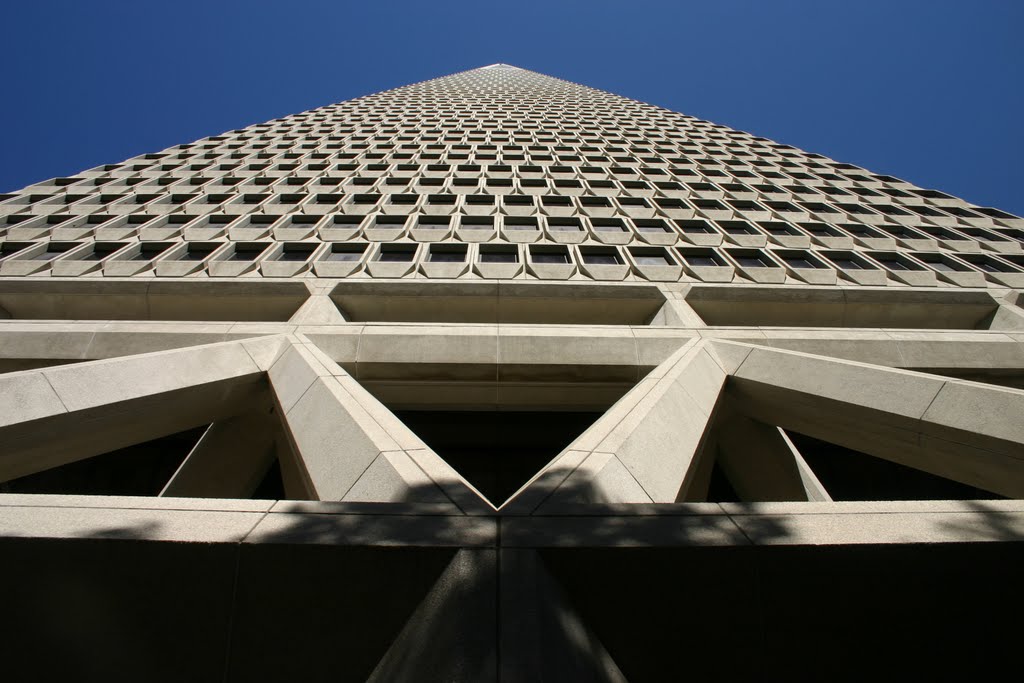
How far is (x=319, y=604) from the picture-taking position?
3.03 metres

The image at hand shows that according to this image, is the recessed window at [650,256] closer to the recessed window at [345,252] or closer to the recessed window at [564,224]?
the recessed window at [564,224]

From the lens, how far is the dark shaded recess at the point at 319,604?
3.00 m

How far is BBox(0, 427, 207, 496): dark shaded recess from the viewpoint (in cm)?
934

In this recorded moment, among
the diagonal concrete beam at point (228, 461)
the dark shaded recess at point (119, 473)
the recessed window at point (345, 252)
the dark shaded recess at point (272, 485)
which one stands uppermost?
the recessed window at point (345, 252)

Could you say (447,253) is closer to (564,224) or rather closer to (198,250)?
(564,224)

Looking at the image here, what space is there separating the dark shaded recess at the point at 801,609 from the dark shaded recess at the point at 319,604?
3.01ft

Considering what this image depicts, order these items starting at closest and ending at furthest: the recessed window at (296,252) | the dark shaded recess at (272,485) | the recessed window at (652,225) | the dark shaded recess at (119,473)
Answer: the dark shaded recess at (272,485)
the dark shaded recess at (119,473)
the recessed window at (296,252)
the recessed window at (652,225)

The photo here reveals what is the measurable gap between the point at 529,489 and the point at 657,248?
34.4 ft

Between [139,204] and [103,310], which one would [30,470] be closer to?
[103,310]

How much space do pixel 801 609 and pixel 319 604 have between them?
3.06 metres

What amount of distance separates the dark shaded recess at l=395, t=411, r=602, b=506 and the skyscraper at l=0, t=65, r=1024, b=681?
0.06 meters

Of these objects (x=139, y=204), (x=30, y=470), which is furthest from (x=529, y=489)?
(x=139, y=204)

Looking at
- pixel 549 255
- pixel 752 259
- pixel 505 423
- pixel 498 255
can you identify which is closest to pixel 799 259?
pixel 752 259

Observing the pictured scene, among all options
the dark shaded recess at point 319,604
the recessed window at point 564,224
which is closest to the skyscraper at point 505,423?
the dark shaded recess at point 319,604
